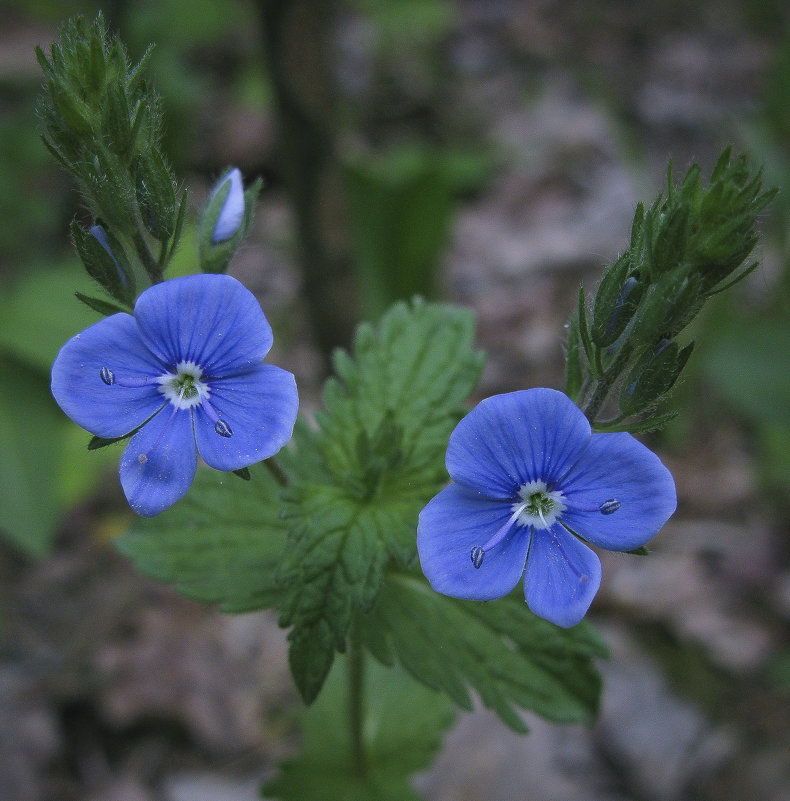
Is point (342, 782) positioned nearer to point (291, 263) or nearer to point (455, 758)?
point (455, 758)

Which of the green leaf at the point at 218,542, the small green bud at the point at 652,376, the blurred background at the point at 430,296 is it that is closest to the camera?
the small green bud at the point at 652,376

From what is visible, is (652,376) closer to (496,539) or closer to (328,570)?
(496,539)

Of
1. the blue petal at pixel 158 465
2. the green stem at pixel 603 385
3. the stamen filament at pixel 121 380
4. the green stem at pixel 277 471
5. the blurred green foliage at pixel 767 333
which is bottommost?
the blue petal at pixel 158 465

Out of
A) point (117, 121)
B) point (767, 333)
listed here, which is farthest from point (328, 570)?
point (767, 333)

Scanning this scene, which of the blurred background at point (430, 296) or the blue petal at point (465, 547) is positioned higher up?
the blurred background at point (430, 296)

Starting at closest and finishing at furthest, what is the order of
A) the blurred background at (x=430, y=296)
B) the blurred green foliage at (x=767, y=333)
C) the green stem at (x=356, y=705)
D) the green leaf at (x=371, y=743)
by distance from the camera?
1. the green stem at (x=356, y=705)
2. the green leaf at (x=371, y=743)
3. the blurred background at (x=430, y=296)
4. the blurred green foliage at (x=767, y=333)

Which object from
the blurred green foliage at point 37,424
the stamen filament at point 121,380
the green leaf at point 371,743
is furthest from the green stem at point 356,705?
the blurred green foliage at point 37,424

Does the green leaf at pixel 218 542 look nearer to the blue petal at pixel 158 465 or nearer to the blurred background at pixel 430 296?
the blue petal at pixel 158 465
